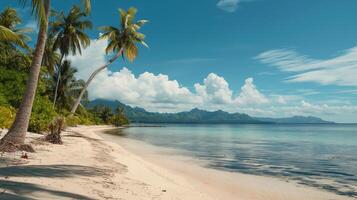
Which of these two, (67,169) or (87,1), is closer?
(67,169)

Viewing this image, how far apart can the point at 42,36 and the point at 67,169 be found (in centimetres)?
611

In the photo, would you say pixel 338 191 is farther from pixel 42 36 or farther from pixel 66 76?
pixel 66 76

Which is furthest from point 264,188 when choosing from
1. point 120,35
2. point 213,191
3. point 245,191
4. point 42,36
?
point 120,35

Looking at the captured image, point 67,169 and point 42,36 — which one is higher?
point 42,36

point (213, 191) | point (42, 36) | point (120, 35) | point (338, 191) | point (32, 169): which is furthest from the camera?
point (120, 35)

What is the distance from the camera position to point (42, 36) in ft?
43.2

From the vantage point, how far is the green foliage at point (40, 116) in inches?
882

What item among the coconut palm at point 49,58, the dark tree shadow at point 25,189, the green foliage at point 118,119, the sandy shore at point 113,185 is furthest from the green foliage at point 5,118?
the green foliage at point 118,119

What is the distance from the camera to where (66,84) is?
53125mm

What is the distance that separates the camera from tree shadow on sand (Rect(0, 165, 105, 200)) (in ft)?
19.7

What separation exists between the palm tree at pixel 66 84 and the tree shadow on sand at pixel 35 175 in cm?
4398

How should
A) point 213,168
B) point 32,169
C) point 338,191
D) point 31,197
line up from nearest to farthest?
point 31,197 → point 32,169 → point 338,191 → point 213,168

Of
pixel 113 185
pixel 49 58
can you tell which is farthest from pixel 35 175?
pixel 49 58

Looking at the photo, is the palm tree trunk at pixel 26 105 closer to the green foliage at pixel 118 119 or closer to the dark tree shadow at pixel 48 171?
the dark tree shadow at pixel 48 171
